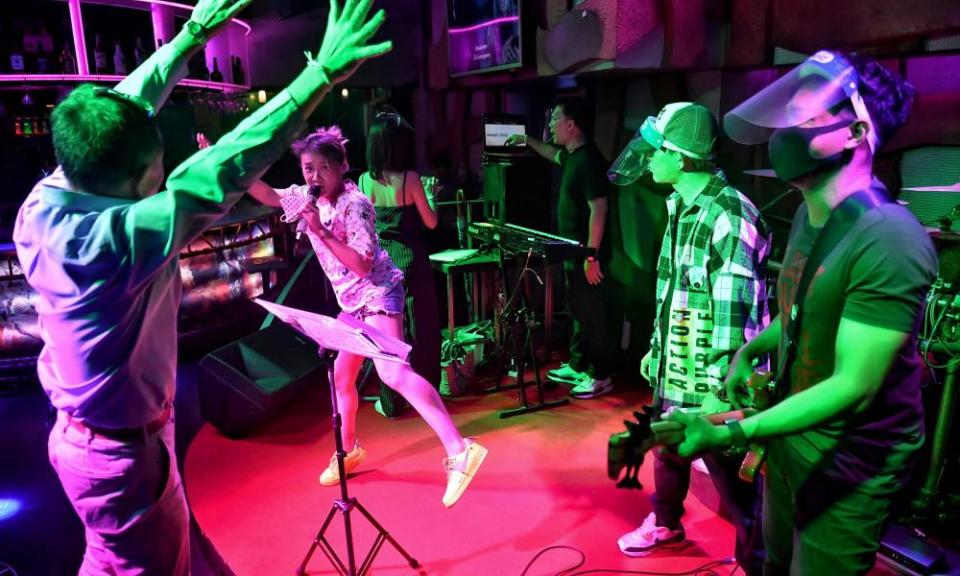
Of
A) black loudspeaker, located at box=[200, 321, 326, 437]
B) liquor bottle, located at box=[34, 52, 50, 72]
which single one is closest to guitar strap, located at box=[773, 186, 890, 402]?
black loudspeaker, located at box=[200, 321, 326, 437]

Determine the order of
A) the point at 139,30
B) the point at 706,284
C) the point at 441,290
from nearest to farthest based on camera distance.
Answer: the point at 706,284 < the point at 441,290 < the point at 139,30

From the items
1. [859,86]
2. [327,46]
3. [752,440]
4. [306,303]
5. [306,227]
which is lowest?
[306,303]

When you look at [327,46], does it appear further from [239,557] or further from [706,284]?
[239,557]

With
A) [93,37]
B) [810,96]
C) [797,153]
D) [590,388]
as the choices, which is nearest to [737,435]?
[797,153]

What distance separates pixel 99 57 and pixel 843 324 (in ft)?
21.9

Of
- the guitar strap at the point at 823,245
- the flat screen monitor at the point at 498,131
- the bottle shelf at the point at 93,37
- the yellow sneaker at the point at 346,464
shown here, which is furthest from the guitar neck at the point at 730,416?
Answer: the bottle shelf at the point at 93,37

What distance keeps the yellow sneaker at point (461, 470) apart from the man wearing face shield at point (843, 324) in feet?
5.55

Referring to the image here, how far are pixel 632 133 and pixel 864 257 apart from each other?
372 cm

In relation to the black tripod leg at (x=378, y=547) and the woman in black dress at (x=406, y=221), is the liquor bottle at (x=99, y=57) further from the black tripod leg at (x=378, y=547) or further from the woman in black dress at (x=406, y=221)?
the black tripod leg at (x=378, y=547)

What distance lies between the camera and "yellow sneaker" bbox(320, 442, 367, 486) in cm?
338

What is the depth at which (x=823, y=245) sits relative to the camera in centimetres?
150

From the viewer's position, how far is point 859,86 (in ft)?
4.69

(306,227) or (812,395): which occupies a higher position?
(306,227)

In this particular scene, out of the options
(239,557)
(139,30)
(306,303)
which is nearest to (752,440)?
(239,557)
